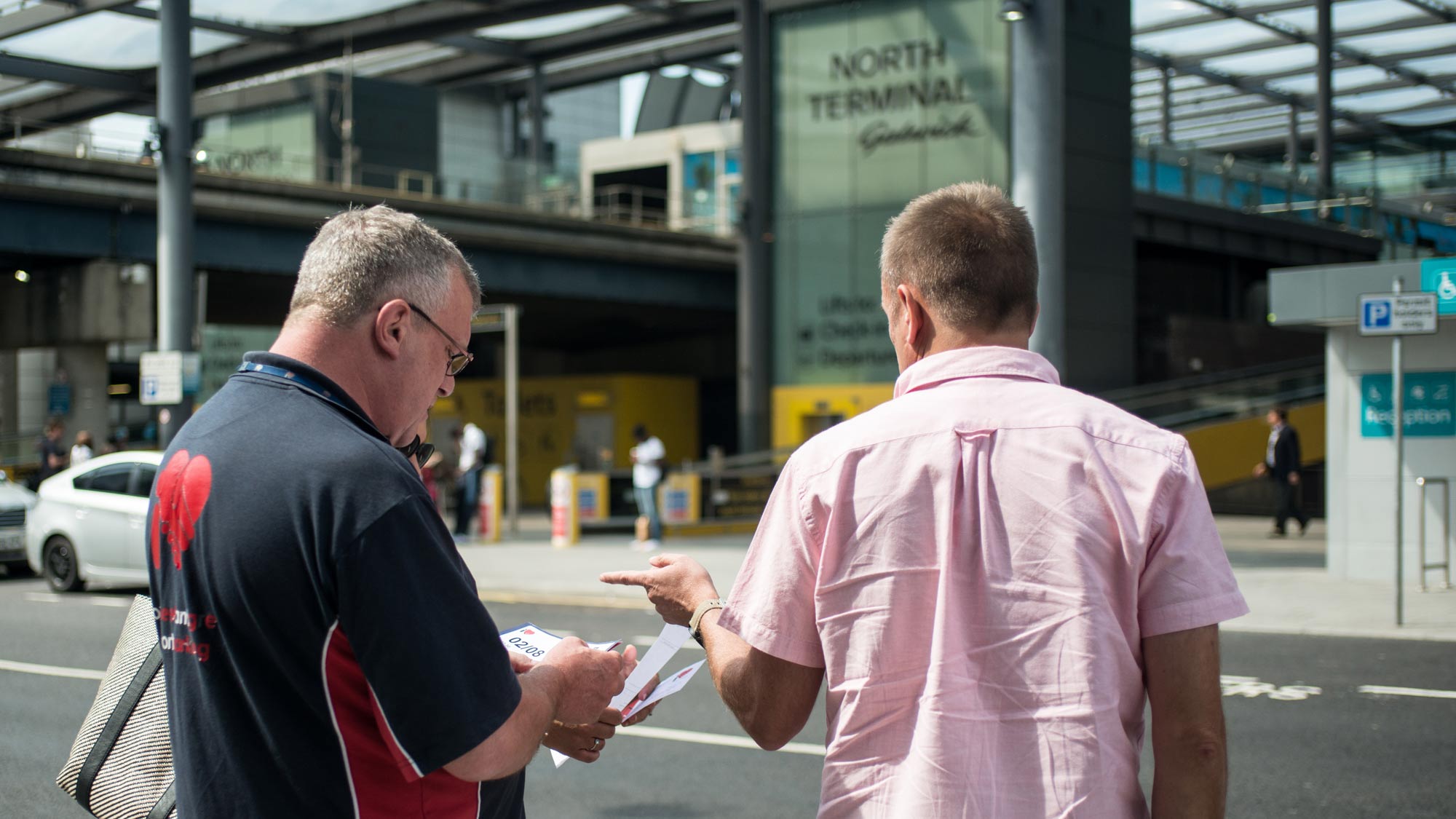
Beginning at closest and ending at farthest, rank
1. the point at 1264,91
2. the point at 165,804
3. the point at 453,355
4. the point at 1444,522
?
the point at 165,804, the point at 453,355, the point at 1444,522, the point at 1264,91

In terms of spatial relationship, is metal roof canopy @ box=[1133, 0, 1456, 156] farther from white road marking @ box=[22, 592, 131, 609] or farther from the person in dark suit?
white road marking @ box=[22, 592, 131, 609]

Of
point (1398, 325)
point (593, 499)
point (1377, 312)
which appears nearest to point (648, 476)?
point (593, 499)

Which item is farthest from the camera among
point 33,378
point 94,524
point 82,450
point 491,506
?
point 33,378

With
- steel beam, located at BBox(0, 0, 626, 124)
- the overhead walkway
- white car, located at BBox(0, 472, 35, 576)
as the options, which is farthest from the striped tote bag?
steel beam, located at BBox(0, 0, 626, 124)

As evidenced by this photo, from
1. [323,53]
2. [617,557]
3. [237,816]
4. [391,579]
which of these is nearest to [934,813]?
[391,579]

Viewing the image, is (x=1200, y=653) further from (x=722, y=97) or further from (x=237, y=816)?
(x=722, y=97)

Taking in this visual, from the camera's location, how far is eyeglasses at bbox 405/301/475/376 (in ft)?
7.37

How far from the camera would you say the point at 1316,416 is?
2756cm

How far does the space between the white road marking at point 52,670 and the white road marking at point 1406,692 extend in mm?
8179

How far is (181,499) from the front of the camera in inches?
80.0

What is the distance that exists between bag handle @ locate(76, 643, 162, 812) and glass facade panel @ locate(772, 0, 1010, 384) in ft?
89.4

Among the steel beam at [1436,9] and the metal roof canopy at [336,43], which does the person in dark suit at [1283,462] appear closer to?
the metal roof canopy at [336,43]

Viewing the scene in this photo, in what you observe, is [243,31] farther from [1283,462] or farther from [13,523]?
[1283,462]

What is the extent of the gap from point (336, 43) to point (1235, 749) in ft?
101
